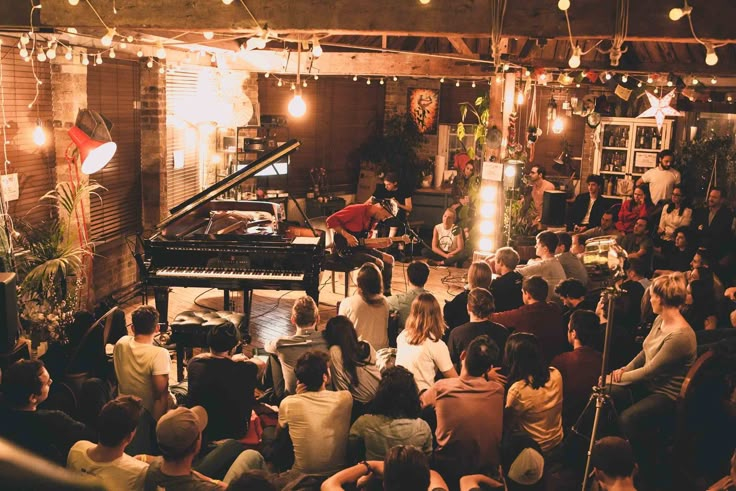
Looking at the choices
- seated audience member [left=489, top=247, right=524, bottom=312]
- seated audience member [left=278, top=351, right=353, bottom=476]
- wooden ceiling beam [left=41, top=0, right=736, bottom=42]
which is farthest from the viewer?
seated audience member [left=489, top=247, right=524, bottom=312]

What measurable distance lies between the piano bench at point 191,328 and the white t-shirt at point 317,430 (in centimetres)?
207

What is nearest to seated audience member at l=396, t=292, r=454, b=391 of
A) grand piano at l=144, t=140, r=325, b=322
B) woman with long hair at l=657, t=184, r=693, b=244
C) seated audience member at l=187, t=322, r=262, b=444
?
seated audience member at l=187, t=322, r=262, b=444

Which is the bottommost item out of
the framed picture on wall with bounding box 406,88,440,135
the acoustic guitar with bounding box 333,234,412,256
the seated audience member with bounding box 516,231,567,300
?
the acoustic guitar with bounding box 333,234,412,256

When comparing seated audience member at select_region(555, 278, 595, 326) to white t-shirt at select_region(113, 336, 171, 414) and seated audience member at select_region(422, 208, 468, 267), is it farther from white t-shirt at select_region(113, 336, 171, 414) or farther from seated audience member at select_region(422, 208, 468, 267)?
seated audience member at select_region(422, 208, 468, 267)

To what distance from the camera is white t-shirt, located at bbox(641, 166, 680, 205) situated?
11.1 meters

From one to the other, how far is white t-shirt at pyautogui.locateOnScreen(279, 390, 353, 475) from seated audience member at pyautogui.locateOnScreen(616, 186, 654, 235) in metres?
7.06

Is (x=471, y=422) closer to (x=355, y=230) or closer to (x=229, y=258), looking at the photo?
(x=229, y=258)

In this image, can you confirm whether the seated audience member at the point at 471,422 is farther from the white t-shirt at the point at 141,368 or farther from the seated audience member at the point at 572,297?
the seated audience member at the point at 572,297

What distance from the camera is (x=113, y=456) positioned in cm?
315

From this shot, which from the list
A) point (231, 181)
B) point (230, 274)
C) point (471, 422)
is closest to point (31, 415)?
point (471, 422)

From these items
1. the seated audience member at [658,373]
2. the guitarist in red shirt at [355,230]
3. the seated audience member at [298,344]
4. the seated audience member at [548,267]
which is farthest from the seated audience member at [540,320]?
the guitarist in red shirt at [355,230]

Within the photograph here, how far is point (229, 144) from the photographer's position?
1027cm

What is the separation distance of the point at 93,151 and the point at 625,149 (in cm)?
1046

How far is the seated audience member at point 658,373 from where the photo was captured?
4.41 m
